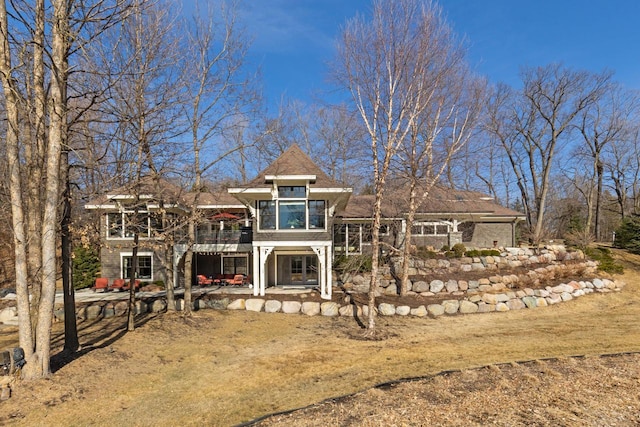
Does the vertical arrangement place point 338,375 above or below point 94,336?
above

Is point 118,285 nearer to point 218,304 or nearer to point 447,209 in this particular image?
point 218,304

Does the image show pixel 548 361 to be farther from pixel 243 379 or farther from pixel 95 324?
pixel 95 324

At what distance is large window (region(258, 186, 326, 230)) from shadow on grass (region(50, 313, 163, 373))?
203 inches

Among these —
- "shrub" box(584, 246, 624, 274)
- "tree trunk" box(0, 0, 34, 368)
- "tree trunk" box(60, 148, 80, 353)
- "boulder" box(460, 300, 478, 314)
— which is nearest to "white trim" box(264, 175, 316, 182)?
"tree trunk" box(60, 148, 80, 353)

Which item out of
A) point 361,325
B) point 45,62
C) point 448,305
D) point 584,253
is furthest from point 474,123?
point 45,62

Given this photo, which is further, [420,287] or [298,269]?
[298,269]

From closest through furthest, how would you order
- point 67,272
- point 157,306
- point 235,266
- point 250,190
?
point 67,272 → point 157,306 → point 250,190 → point 235,266

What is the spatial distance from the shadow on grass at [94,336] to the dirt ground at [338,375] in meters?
0.07

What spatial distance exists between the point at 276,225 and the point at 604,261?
53.9 ft

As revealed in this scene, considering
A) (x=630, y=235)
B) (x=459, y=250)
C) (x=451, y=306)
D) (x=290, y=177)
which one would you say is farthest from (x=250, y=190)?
(x=630, y=235)

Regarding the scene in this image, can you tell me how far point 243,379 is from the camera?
730 cm

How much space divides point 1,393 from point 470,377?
786 cm

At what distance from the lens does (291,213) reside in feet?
48.2

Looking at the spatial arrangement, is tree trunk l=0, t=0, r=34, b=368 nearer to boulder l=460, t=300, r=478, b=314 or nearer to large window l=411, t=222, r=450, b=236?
boulder l=460, t=300, r=478, b=314
